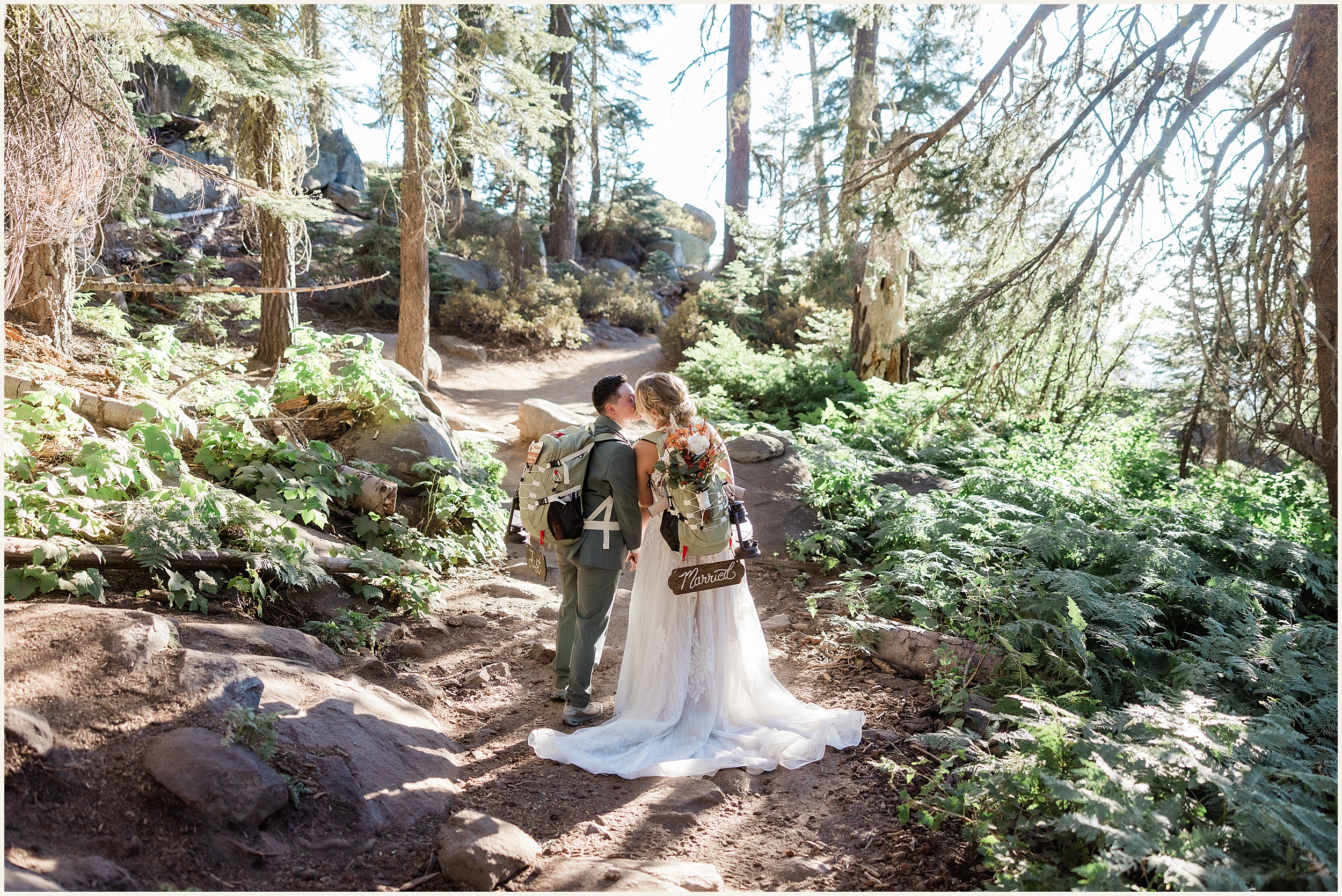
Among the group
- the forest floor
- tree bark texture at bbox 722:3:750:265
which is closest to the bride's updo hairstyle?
the forest floor

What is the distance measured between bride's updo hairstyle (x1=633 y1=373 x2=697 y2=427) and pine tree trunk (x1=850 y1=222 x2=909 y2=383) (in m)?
9.50

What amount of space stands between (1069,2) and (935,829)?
6719mm

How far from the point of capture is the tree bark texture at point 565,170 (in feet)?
58.2

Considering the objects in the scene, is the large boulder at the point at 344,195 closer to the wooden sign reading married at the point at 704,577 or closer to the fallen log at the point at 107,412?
the fallen log at the point at 107,412

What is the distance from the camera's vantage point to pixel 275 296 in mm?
10516

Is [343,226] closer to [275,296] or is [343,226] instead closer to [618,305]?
[618,305]

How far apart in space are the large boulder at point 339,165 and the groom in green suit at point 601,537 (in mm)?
22738

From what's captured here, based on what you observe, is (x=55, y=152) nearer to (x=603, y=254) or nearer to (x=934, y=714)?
(x=934, y=714)

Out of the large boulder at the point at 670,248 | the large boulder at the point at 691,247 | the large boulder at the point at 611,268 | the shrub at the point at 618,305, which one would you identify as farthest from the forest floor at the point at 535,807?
the large boulder at the point at 691,247

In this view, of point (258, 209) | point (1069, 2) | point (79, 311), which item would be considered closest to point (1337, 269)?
point (1069, 2)

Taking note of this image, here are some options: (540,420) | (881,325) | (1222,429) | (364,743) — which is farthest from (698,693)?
(881,325)

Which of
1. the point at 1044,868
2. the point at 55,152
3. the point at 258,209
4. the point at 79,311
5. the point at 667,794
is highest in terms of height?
the point at 258,209

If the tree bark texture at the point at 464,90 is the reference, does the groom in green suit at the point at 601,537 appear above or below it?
below

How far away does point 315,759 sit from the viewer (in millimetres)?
3273
